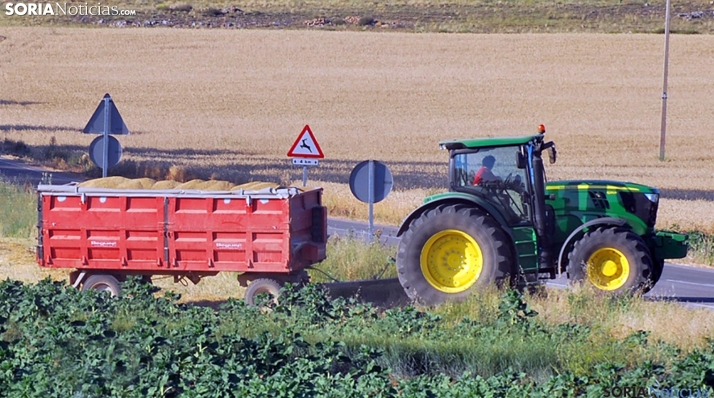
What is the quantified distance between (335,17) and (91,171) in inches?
1999

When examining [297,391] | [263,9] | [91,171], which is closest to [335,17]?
[263,9]

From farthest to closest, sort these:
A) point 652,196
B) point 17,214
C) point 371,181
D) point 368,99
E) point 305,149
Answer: point 368,99 → point 17,214 → point 305,149 → point 371,181 → point 652,196

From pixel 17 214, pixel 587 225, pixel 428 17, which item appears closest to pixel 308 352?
pixel 587 225

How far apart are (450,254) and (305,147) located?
657 cm

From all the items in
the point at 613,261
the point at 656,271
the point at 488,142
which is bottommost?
the point at 656,271

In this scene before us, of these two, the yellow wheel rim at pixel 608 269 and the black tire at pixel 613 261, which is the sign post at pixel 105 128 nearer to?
the black tire at pixel 613 261

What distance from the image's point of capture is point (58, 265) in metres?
13.2

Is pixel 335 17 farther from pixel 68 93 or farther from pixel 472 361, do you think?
pixel 472 361

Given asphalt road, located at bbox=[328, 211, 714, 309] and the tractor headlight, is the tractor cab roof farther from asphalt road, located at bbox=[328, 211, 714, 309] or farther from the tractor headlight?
asphalt road, located at bbox=[328, 211, 714, 309]

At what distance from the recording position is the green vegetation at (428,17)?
7450 centimetres

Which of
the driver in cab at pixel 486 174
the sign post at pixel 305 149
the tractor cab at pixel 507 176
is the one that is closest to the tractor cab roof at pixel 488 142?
the tractor cab at pixel 507 176

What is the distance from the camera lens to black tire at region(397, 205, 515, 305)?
12117 mm

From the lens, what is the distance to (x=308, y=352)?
8.80 metres

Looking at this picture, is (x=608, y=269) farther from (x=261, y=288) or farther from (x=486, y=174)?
(x=261, y=288)
